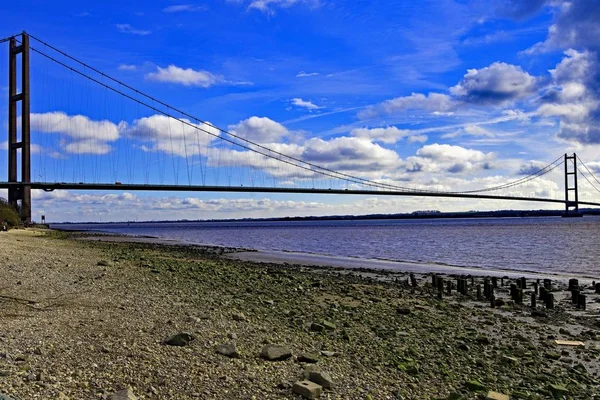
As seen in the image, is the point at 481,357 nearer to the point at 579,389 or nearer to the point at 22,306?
the point at 579,389

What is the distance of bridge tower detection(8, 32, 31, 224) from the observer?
50.2m

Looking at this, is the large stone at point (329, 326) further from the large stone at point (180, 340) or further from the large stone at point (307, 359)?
the large stone at point (180, 340)

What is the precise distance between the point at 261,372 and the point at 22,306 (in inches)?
199

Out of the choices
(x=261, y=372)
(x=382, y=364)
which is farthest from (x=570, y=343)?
(x=261, y=372)

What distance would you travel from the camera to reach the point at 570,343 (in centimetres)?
976

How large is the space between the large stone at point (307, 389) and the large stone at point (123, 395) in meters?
1.72

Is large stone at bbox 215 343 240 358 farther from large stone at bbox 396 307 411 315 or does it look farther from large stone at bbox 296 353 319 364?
large stone at bbox 396 307 411 315

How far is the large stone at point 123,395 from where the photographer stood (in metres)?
4.86

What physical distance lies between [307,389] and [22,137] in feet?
180

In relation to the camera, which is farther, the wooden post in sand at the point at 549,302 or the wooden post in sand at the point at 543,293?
the wooden post in sand at the point at 543,293

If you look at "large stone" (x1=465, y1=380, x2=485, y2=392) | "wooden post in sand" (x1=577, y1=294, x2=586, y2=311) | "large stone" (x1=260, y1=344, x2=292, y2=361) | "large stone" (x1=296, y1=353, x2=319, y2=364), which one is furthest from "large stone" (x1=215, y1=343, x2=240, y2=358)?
"wooden post in sand" (x1=577, y1=294, x2=586, y2=311)

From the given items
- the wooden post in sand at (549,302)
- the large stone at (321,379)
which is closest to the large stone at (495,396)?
the large stone at (321,379)

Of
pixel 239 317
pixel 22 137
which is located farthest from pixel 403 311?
pixel 22 137

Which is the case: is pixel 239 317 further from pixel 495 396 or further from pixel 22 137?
pixel 22 137
